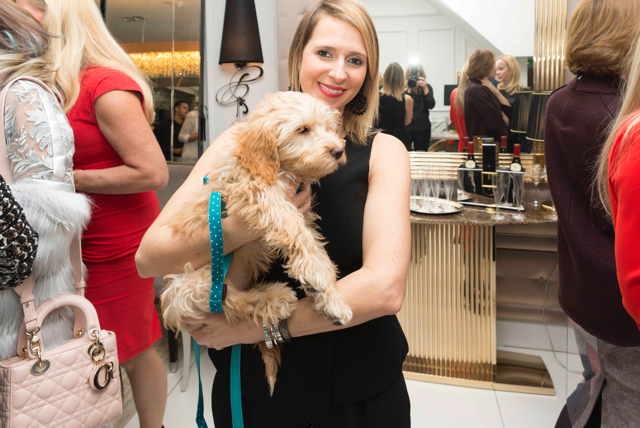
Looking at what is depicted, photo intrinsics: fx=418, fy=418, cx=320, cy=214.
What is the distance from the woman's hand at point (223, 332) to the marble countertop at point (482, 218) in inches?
73.6

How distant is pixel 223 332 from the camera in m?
0.96

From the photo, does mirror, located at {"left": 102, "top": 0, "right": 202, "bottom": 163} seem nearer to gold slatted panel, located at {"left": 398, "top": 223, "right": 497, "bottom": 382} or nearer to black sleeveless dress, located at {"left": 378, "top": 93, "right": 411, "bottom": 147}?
black sleeveless dress, located at {"left": 378, "top": 93, "right": 411, "bottom": 147}

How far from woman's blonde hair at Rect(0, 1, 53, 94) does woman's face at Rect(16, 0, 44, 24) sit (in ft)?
0.86

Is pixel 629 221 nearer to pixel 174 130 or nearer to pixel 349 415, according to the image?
pixel 349 415

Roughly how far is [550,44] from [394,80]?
1101mm

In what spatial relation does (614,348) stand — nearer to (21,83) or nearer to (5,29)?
(21,83)

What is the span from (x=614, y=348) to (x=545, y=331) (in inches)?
87.7

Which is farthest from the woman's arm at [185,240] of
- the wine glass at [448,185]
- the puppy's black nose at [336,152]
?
the wine glass at [448,185]

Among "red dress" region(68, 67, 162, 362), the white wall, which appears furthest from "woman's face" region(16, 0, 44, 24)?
the white wall

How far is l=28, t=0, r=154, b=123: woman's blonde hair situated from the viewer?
4.69 ft

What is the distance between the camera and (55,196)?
1.00m

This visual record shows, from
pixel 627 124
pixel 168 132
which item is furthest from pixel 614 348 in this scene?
pixel 168 132

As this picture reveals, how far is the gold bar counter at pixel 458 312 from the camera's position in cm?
272

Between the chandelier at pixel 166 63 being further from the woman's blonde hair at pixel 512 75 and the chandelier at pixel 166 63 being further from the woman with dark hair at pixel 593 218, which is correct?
the woman with dark hair at pixel 593 218
